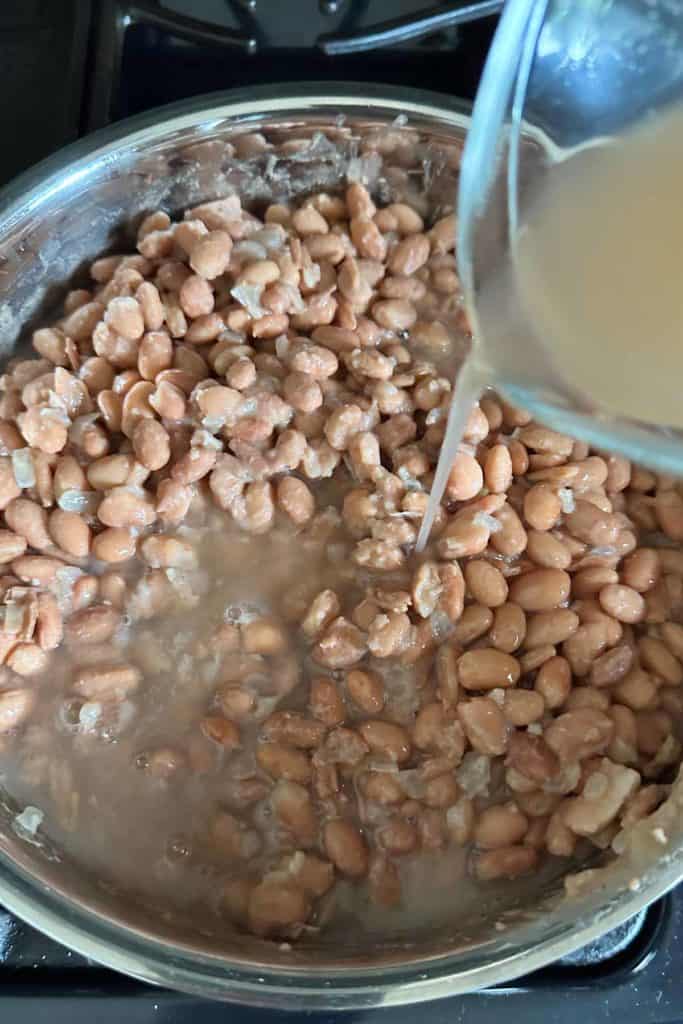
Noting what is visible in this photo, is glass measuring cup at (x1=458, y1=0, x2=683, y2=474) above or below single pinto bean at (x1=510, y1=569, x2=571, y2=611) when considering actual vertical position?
above

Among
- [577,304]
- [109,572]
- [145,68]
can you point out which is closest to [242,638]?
[109,572]

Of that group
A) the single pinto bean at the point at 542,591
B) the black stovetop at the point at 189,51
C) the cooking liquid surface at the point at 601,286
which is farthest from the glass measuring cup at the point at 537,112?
the black stovetop at the point at 189,51

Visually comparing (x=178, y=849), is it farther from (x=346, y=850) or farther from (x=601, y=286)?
(x=601, y=286)

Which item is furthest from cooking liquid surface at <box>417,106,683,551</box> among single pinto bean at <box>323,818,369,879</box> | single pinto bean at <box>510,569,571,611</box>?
single pinto bean at <box>323,818,369,879</box>

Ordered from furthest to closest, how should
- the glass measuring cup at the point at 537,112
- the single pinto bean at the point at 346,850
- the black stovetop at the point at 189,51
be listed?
the black stovetop at the point at 189,51, the single pinto bean at the point at 346,850, the glass measuring cup at the point at 537,112

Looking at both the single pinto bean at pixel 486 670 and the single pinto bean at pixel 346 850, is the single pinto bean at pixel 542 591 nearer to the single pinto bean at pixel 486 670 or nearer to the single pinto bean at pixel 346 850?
the single pinto bean at pixel 486 670

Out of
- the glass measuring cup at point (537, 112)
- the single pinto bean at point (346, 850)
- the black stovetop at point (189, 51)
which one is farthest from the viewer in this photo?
the black stovetop at point (189, 51)

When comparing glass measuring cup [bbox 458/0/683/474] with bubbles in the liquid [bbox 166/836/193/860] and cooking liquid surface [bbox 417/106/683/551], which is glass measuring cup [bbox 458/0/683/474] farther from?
bubbles in the liquid [bbox 166/836/193/860]

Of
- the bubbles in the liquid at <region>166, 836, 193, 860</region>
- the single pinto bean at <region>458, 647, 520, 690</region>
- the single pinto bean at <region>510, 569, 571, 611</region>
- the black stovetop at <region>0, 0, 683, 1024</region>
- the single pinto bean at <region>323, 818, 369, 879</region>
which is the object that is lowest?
the bubbles in the liquid at <region>166, 836, 193, 860</region>

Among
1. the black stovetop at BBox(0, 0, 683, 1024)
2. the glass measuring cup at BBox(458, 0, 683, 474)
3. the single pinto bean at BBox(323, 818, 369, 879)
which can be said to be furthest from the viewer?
the black stovetop at BBox(0, 0, 683, 1024)
